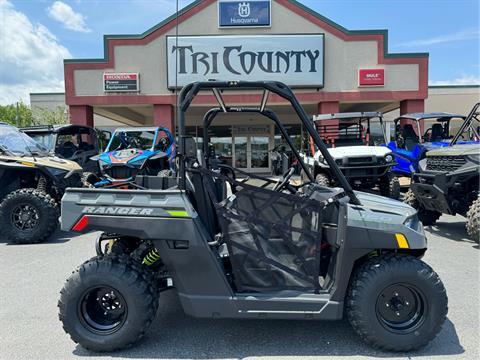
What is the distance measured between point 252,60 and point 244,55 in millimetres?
361

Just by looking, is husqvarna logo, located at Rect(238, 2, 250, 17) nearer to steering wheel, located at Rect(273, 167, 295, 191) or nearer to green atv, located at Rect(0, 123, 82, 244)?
green atv, located at Rect(0, 123, 82, 244)

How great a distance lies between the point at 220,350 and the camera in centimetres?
275

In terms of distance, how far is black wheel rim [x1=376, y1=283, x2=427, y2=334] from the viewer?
8.81 feet

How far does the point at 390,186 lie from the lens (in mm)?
8516

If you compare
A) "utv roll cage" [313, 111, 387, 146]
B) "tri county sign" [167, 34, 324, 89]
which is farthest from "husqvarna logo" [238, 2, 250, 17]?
"utv roll cage" [313, 111, 387, 146]

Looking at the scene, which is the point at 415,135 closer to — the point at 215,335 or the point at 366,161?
the point at 366,161

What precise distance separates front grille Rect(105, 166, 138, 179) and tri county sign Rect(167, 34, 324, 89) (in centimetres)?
596

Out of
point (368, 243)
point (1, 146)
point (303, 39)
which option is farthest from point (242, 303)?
point (303, 39)

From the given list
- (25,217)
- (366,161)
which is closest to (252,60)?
(366,161)

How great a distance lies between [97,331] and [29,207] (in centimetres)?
→ 421

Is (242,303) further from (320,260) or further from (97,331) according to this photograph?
(97,331)

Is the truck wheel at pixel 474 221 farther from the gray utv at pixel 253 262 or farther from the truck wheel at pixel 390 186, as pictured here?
the gray utv at pixel 253 262

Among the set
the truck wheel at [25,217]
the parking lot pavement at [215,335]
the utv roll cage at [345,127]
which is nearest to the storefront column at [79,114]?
the truck wheel at [25,217]

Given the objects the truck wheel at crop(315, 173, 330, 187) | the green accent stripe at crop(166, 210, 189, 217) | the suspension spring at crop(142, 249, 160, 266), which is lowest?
the suspension spring at crop(142, 249, 160, 266)
